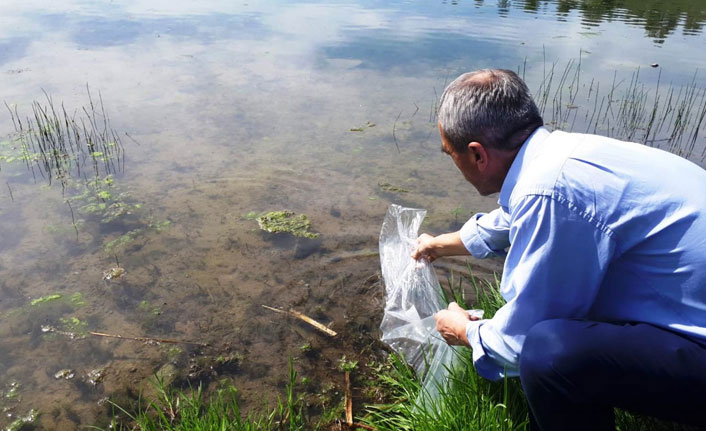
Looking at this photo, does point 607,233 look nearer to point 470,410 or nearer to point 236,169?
point 470,410

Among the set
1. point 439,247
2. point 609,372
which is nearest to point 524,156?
point 609,372

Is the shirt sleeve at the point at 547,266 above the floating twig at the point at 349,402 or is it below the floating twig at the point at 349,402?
above

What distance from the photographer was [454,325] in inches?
83.1

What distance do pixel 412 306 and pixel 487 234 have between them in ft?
1.76

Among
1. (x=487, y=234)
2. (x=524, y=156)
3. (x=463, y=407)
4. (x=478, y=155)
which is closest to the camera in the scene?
(x=524, y=156)

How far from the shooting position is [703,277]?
1555mm

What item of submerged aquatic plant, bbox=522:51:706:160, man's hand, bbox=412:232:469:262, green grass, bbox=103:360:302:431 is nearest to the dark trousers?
man's hand, bbox=412:232:469:262

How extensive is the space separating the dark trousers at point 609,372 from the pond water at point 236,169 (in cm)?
138

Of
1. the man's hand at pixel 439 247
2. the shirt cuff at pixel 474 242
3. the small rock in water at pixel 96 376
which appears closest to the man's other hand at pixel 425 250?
the man's hand at pixel 439 247

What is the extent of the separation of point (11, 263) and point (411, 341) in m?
2.91

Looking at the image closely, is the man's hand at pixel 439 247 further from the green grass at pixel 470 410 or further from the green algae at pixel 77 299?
the green algae at pixel 77 299

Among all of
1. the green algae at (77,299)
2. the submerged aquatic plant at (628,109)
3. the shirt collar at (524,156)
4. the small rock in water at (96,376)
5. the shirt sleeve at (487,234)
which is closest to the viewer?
the shirt collar at (524,156)

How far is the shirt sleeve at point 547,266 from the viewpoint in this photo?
158cm

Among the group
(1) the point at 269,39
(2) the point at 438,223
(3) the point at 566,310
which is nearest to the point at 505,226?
(3) the point at 566,310
